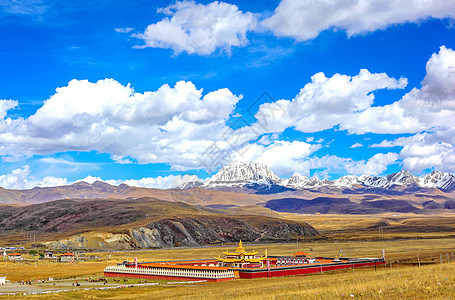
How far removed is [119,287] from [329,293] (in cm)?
3379

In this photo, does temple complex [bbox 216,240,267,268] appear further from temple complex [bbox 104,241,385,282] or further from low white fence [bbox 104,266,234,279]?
low white fence [bbox 104,266,234,279]

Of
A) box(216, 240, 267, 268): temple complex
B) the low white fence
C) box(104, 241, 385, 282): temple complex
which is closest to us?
the low white fence

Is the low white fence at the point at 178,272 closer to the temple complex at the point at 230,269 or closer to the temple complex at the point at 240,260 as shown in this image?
the temple complex at the point at 230,269

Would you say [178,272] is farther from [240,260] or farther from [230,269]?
[240,260]

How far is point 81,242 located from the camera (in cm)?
17925

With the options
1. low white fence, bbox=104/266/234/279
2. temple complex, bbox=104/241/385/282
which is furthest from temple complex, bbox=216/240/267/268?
low white fence, bbox=104/266/234/279

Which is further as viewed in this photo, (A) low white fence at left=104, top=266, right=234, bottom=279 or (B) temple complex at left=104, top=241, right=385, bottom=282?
(B) temple complex at left=104, top=241, right=385, bottom=282

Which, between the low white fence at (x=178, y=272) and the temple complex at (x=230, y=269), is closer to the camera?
the low white fence at (x=178, y=272)

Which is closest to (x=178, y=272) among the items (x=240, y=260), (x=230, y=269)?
(x=230, y=269)

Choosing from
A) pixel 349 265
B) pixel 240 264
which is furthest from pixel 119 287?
pixel 349 265

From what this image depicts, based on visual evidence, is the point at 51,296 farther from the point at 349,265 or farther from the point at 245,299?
the point at 349,265

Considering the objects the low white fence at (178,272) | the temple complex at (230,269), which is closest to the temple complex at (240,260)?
the temple complex at (230,269)

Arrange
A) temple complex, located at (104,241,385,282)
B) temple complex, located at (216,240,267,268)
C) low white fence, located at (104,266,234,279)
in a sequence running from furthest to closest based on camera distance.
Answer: temple complex, located at (216,240,267,268) → temple complex, located at (104,241,385,282) → low white fence, located at (104,266,234,279)

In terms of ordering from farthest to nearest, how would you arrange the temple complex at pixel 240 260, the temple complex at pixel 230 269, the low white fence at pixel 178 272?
the temple complex at pixel 240 260 < the temple complex at pixel 230 269 < the low white fence at pixel 178 272
